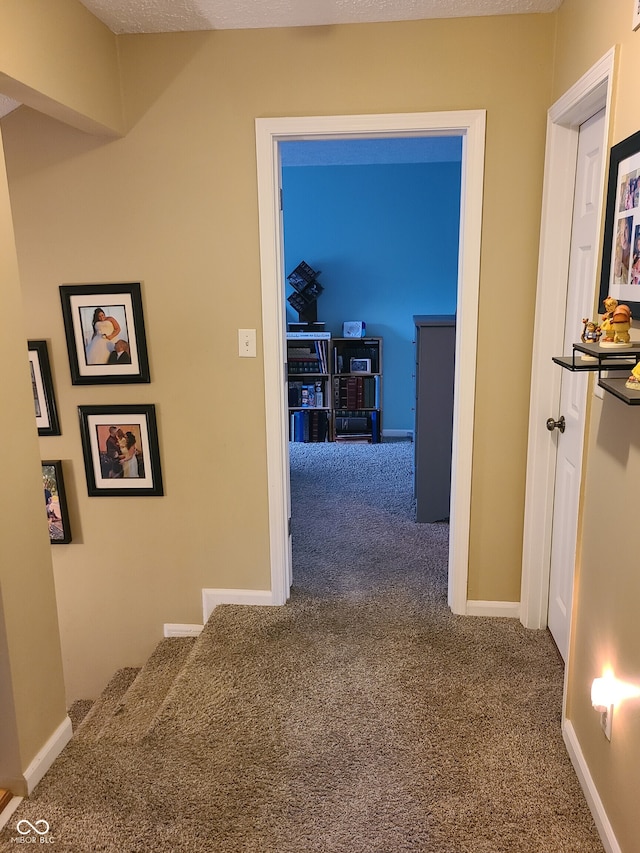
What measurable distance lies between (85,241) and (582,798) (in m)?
2.61

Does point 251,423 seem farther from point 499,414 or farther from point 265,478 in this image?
point 499,414

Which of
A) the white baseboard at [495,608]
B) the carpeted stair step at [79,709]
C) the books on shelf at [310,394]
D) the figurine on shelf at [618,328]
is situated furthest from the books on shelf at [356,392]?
the figurine on shelf at [618,328]

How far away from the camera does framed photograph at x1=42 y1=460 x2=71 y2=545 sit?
2838 mm

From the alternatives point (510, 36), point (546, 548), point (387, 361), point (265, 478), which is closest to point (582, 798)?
point (546, 548)

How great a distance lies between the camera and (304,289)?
572cm

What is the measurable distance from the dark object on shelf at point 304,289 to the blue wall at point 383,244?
4.8 inches

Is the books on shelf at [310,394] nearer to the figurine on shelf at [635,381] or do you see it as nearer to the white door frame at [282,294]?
the white door frame at [282,294]

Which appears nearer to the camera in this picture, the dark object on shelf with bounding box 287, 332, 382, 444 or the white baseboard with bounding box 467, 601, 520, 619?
the white baseboard with bounding box 467, 601, 520, 619

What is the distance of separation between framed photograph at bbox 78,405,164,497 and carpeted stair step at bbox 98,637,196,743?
0.72 meters

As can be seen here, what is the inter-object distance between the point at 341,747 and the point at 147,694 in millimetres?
990

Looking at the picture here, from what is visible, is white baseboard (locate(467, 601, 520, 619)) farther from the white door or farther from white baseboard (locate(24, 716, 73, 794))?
white baseboard (locate(24, 716, 73, 794))

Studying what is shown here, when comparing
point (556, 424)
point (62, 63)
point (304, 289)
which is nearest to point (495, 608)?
point (556, 424)

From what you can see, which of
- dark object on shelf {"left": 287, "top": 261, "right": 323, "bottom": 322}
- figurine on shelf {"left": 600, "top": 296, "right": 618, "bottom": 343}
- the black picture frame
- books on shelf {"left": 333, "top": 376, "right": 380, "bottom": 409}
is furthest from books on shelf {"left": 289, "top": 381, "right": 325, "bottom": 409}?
figurine on shelf {"left": 600, "top": 296, "right": 618, "bottom": 343}

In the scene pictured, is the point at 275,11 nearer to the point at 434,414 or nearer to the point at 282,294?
the point at 282,294
